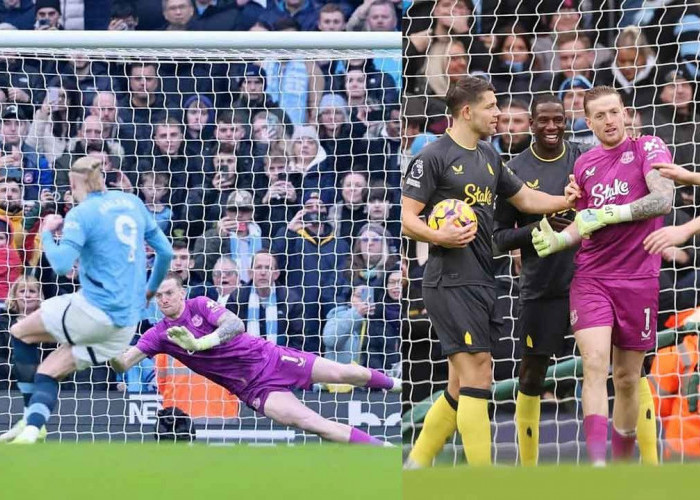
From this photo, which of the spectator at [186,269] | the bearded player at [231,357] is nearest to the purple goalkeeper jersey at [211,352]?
the bearded player at [231,357]

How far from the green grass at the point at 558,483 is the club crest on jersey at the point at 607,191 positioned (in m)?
0.98

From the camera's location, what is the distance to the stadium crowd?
5.91 meters

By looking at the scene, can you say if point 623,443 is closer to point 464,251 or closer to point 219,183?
point 464,251

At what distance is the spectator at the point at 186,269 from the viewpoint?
5754mm

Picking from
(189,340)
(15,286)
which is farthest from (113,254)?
(15,286)

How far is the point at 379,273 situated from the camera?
6082 mm

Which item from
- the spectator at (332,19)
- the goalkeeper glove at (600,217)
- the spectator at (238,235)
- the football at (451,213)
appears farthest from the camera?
the spectator at (332,19)

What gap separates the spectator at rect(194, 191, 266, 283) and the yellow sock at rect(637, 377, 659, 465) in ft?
7.98

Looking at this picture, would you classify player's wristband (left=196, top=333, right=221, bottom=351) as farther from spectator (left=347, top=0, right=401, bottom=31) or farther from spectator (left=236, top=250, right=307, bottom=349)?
spectator (left=347, top=0, right=401, bottom=31)

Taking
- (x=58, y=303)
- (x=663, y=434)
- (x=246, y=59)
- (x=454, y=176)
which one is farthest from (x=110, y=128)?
(x=663, y=434)

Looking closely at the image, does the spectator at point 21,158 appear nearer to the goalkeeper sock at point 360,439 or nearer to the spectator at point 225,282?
the spectator at point 225,282

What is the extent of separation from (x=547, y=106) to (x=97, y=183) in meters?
2.10

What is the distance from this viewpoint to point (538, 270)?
4.48m

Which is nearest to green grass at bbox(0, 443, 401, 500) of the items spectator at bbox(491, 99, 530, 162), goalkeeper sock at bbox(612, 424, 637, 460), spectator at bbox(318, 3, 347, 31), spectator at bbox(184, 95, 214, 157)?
goalkeeper sock at bbox(612, 424, 637, 460)
